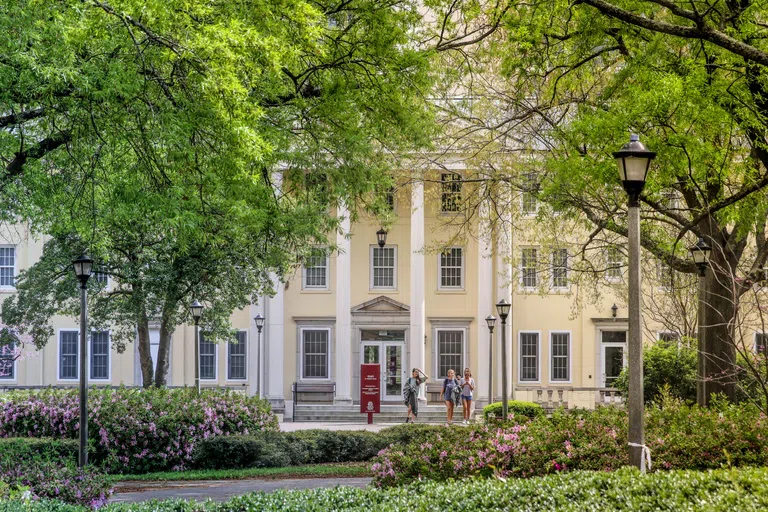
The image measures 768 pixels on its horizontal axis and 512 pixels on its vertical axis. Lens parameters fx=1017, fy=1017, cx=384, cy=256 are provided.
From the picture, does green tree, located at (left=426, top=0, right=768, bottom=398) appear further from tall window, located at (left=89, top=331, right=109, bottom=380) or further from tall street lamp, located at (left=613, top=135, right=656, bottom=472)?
tall window, located at (left=89, top=331, right=109, bottom=380)

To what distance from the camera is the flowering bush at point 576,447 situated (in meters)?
11.6

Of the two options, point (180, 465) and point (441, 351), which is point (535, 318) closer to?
point (441, 351)

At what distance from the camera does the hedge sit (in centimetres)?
775

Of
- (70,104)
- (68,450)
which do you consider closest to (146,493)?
(68,450)

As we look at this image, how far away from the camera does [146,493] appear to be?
17.1m

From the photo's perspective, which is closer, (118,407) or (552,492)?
(552,492)

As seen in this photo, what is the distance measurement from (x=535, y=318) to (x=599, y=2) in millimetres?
28778

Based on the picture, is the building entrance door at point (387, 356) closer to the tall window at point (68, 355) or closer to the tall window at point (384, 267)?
the tall window at point (384, 267)

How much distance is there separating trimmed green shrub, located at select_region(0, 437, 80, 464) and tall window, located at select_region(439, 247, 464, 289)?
2220cm

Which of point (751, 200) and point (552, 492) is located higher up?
point (751, 200)

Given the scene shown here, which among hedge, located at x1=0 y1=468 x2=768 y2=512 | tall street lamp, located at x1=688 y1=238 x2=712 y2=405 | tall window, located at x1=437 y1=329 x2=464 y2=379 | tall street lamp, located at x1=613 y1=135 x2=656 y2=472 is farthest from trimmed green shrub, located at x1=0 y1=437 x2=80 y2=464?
tall window, located at x1=437 y1=329 x2=464 y2=379

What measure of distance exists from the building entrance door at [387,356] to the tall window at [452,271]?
8.65 feet

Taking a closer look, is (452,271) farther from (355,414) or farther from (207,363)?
(207,363)

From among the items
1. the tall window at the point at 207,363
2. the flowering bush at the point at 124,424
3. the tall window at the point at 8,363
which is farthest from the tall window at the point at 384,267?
the flowering bush at the point at 124,424
